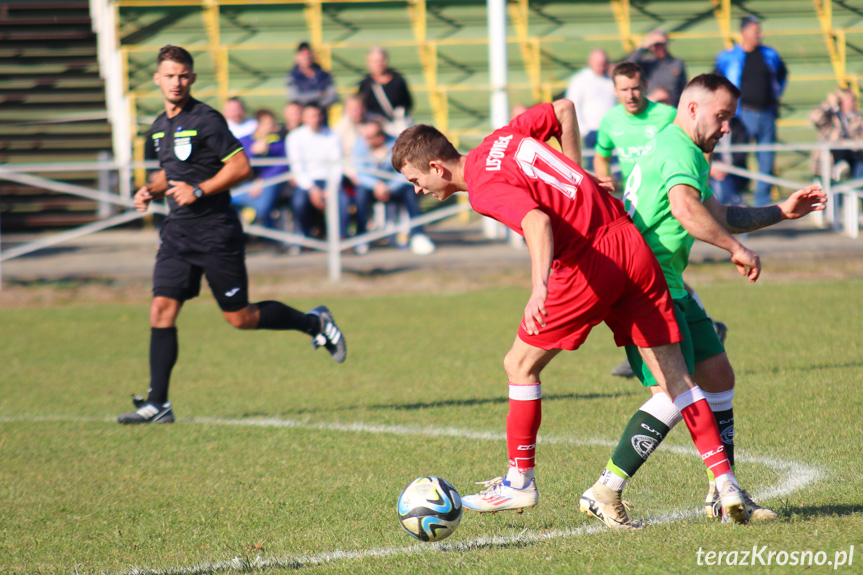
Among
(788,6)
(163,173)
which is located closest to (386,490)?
(163,173)

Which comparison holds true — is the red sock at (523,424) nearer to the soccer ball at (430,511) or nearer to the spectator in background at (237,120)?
the soccer ball at (430,511)

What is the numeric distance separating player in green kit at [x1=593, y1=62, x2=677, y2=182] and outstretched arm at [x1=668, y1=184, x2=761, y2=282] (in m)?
2.98

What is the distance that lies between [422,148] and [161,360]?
3241 millimetres

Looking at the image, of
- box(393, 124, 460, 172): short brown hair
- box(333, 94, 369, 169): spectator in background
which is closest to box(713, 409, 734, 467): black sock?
box(393, 124, 460, 172): short brown hair

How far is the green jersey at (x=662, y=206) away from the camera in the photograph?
4027 millimetres

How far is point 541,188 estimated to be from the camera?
3.86 metres

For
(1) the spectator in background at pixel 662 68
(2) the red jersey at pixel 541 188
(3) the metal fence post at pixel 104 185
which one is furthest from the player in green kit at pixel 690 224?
(3) the metal fence post at pixel 104 185

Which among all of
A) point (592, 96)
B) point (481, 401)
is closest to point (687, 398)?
point (481, 401)

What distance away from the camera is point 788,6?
20219mm

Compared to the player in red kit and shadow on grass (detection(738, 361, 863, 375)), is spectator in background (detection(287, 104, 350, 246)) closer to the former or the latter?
shadow on grass (detection(738, 361, 863, 375))

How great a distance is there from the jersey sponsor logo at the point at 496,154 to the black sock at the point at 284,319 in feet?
10.3

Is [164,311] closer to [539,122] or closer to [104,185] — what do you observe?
[539,122]

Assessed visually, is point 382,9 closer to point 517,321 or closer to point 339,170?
point 339,170

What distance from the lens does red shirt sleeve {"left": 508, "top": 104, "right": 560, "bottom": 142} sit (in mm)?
4509
